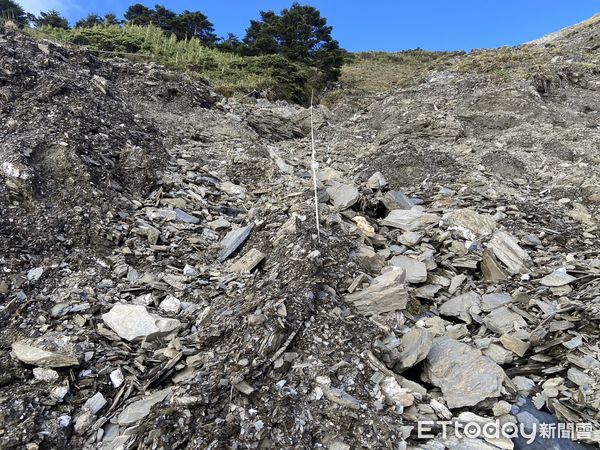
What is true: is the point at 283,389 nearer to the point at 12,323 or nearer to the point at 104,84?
the point at 12,323

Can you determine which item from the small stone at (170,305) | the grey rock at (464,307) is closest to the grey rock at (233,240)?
the small stone at (170,305)

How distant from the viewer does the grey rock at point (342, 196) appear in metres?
6.25

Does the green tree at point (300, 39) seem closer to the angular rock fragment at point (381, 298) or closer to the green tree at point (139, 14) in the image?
the green tree at point (139, 14)

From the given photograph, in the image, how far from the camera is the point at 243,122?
11.7 metres

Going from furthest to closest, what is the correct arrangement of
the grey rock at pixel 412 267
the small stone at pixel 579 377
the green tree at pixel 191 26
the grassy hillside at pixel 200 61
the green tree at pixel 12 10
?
the green tree at pixel 191 26 < the green tree at pixel 12 10 < the grassy hillside at pixel 200 61 < the grey rock at pixel 412 267 < the small stone at pixel 579 377

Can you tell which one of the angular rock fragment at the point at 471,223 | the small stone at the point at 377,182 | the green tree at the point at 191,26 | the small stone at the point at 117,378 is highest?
the green tree at the point at 191,26

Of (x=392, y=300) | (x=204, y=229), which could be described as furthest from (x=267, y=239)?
(x=392, y=300)

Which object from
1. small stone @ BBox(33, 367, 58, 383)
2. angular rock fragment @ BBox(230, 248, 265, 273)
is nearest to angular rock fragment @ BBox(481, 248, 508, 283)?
angular rock fragment @ BBox(230, 248, 265, 273)

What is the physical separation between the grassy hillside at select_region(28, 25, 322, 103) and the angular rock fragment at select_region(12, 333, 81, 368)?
1406 cm

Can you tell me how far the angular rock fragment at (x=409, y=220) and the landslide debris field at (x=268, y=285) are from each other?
4 centimetres

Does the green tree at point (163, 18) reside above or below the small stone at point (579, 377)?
above

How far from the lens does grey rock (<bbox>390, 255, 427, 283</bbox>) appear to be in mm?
4973

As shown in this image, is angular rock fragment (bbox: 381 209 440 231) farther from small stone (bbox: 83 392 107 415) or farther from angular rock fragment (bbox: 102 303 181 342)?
small stone (bbox: 83 392 107 415)

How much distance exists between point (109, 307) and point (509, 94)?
13.0 m
